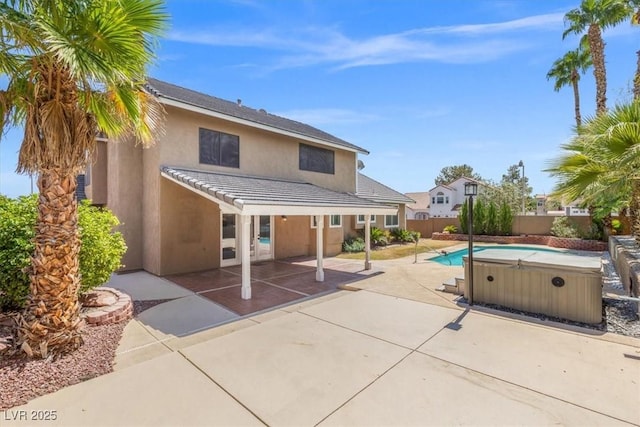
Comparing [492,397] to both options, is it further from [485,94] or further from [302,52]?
[485,94]

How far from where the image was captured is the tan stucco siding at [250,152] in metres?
10.9

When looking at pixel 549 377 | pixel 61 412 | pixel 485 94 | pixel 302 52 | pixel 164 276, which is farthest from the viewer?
pixel 485 94

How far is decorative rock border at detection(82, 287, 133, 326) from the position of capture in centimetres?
595

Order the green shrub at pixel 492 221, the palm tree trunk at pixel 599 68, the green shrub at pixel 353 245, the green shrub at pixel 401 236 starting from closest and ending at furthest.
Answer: the palm tree trunk at pixel 599 68 < the green shrub at pixel 353 245 < the green shrub at pixel 401 236 < the green shrub at pixel 492 221

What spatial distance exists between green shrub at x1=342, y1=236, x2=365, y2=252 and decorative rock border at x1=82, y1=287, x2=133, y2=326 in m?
12.2

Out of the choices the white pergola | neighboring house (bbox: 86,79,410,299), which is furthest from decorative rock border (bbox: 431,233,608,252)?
the white pergola

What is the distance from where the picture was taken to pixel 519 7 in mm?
9648

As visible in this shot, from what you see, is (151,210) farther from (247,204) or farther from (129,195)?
(247,204)

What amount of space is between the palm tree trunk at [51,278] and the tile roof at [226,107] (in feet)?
21.1

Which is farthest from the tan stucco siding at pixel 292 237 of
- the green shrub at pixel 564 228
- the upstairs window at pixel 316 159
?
the green shrub at pixel 564 228

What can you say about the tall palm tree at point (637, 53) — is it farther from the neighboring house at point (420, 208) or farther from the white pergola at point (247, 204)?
the neighboring house at point (420, 208)

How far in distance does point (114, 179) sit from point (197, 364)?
9.98 meters

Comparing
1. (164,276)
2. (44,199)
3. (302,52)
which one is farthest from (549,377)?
(302,52)

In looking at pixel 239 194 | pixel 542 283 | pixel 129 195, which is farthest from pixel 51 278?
pixel 542 283
